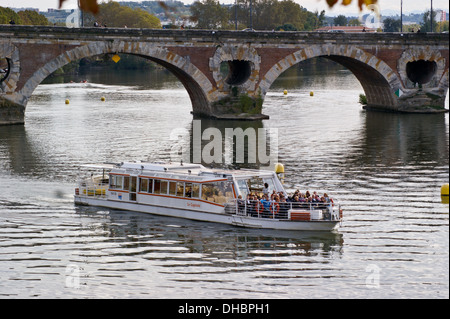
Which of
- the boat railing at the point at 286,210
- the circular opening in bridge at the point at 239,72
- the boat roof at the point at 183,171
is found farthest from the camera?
the circular opening in bridge at the point at 239,72

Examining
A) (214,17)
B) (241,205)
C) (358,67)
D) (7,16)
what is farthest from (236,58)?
(214,17)

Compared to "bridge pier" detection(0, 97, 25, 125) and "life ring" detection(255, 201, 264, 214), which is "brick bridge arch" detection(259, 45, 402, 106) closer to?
"bridge pier" detection(0, 97, 25, 125)

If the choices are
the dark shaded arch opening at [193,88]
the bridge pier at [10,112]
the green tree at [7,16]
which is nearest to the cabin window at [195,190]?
the bridge pier at [10,112]

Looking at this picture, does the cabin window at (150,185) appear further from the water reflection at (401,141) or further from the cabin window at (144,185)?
the water reflection at (401,141)

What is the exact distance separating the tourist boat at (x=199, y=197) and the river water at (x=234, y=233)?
663 millimetres

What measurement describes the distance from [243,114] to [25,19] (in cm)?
9361

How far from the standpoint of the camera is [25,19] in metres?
160

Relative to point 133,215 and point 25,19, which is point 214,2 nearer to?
point 25,19

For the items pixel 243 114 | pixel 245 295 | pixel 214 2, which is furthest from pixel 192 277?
pixel 214 2

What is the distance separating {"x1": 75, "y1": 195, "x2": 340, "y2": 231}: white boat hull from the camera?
125 ft

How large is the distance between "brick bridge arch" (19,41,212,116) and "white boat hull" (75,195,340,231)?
29.5 meters

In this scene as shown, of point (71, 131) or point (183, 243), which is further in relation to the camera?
point (71, 131)

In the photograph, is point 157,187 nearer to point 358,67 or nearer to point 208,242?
point 208,242

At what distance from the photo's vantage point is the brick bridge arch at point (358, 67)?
79875 millimetres
